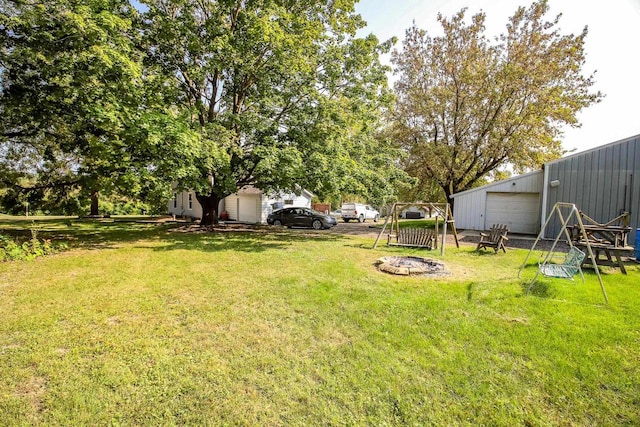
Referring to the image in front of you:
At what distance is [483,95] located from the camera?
16.6 meters

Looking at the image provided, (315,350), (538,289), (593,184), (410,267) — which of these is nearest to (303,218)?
(410,267)

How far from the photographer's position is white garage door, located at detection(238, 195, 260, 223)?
21.7m

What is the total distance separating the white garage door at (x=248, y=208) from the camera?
21703 mm

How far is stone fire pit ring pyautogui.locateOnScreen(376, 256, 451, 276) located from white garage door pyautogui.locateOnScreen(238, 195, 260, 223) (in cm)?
1525

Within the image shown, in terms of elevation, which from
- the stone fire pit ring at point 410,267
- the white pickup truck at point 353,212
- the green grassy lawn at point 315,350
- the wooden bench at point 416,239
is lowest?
the green grassy lawn at point 315,350

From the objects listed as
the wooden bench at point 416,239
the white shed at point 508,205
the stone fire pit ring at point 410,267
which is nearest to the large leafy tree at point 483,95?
the white shed at point 508,205

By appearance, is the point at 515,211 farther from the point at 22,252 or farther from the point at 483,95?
the point at 22,252

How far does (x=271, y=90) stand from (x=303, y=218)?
7859mm

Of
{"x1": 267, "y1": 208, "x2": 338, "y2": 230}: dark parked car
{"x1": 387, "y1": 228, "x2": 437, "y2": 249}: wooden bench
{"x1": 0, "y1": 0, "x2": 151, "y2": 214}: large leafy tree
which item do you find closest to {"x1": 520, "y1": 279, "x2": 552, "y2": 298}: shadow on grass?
{"x1": 387, "y1": 228, "x2": 437, "y2": 249}: wooden bench

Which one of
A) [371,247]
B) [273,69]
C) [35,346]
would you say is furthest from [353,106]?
[35,346]

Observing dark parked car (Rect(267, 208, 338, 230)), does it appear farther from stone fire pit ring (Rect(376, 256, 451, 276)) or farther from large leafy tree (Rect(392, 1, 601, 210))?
stone fire pit ring (Rect(376, 256, 451, 276))

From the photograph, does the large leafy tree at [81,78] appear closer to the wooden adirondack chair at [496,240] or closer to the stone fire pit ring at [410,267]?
the stone fire pit ring at [410,267]

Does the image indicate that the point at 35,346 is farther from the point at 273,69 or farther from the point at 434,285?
the point at 273,69

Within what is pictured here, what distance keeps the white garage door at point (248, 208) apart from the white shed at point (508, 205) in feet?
46.3
